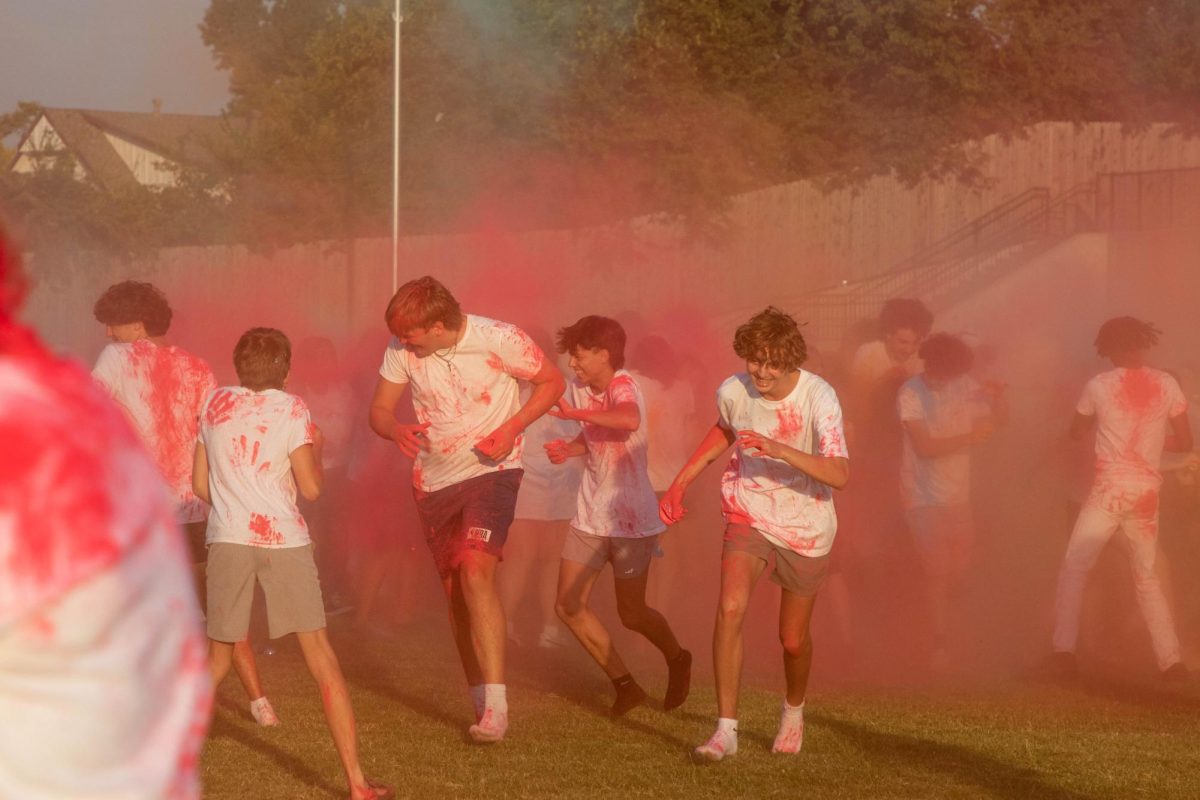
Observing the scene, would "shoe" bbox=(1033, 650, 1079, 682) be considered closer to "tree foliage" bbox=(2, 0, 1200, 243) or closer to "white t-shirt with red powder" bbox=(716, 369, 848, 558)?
"white t-shirt with red powder" bbox=(716, 369, 848, 558)

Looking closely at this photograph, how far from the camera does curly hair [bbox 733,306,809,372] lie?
6.25 m

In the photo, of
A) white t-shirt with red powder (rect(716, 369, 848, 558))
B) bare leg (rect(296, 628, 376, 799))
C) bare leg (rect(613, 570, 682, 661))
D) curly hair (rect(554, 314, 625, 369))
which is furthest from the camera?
curly hair (rect(554, 314, 625, 369))

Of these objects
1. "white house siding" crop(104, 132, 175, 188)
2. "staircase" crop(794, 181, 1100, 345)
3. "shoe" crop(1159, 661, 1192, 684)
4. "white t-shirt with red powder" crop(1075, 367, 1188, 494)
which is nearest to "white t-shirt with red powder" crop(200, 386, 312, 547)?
"white t-shirt with red powder" crop(1075, 367, 1188, 494)

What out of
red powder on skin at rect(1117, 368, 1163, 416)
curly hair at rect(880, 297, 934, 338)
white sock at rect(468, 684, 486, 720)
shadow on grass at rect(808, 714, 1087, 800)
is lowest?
shadow on grass at rect(808, 714, 1087, 800)

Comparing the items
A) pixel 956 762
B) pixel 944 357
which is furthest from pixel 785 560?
pixel 944 357

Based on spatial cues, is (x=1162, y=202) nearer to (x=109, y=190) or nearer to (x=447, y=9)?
(x=447, y=9)

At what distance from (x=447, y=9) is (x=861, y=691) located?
72.2ft

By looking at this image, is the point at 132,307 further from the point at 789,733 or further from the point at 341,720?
the point at 789,733

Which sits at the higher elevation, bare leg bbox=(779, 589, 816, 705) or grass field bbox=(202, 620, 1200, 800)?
bare leg bbox=(779, 589, 816, 705)

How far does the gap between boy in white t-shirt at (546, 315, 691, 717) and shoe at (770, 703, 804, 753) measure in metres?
0.85

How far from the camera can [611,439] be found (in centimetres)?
758

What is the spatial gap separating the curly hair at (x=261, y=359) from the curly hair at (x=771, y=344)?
1.74 meters

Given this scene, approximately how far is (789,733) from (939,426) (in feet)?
8.72

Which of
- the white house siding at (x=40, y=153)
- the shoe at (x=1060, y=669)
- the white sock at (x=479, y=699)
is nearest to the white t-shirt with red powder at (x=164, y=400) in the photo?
the white sock at (x=479, y=699)
